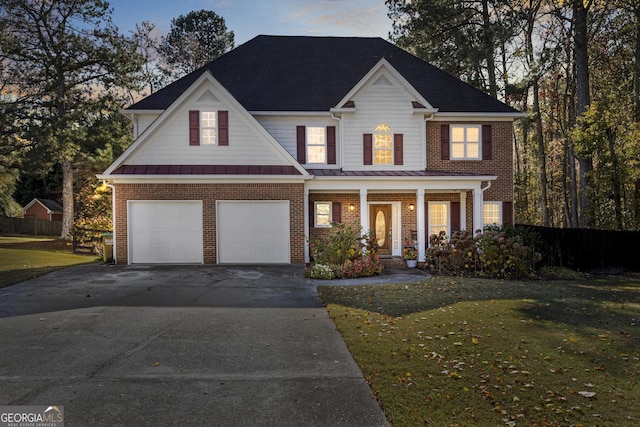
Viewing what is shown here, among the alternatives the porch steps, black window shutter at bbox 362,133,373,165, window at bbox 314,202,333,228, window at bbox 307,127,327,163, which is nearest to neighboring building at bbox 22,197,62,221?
window at bbox 307,127,327,163

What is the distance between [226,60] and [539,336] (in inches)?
740

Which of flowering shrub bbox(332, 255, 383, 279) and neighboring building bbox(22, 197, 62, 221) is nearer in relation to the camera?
flowering shrub bbox(332, 255, 383, 279)

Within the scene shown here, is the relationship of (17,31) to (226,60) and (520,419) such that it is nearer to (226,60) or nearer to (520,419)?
(226,60)

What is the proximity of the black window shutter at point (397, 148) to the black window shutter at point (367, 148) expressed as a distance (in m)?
0.95

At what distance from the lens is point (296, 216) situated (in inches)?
623

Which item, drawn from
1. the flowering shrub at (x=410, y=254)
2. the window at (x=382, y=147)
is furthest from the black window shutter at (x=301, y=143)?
the flowering shrub at (x=410, y=254)

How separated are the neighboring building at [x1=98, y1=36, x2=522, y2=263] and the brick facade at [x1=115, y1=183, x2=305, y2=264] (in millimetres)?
36

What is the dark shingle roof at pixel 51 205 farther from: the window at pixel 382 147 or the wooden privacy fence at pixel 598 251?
the wooden privacy fence at pixel 598 251

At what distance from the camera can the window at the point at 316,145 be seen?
18.3 meters

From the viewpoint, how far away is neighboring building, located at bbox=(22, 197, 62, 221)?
46.3m

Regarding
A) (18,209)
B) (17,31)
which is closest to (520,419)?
(17,31)

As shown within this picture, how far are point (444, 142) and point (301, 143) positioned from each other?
6042mm

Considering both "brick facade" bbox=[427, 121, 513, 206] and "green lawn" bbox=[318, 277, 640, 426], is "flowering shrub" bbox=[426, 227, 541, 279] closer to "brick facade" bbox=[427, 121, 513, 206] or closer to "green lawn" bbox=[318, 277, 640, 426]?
"green lawn" bbox=[318, 277, 640, 426]
